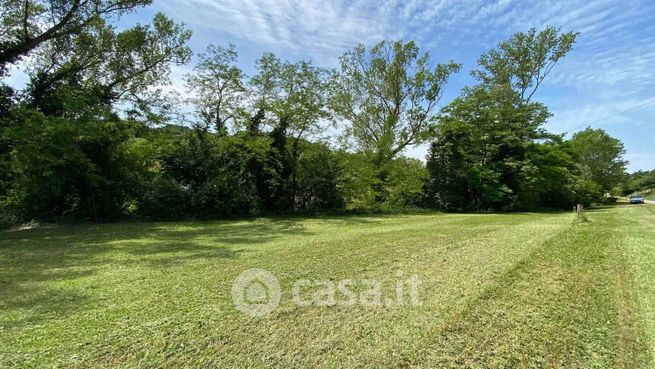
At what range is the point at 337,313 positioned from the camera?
8.20 ft

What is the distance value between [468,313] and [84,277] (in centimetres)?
379

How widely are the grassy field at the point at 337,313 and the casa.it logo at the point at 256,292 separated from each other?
0.09m

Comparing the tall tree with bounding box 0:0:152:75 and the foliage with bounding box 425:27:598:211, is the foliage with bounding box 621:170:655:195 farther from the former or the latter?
the tall tree with bounding box 0:0:152:75

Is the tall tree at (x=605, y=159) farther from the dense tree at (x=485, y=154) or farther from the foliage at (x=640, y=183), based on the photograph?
the dense tree at (x=485, y=154)

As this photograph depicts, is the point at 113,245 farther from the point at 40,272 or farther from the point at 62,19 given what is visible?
the point at 62,19

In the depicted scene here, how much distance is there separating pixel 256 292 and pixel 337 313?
859 millimetres

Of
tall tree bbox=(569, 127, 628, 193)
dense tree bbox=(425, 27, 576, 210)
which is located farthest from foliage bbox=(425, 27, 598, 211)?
tall tree bbox=(569, 127, 628, 193)

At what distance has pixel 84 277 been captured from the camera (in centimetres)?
352

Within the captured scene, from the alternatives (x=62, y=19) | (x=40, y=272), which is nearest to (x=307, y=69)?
(x=62, y=19)

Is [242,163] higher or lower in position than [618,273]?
higher

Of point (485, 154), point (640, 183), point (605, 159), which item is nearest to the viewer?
point (485, 154)

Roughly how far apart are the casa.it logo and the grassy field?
3.4 inches

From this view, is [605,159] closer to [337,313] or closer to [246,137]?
[246,137]

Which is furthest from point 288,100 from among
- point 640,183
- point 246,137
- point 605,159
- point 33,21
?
point 640,183
